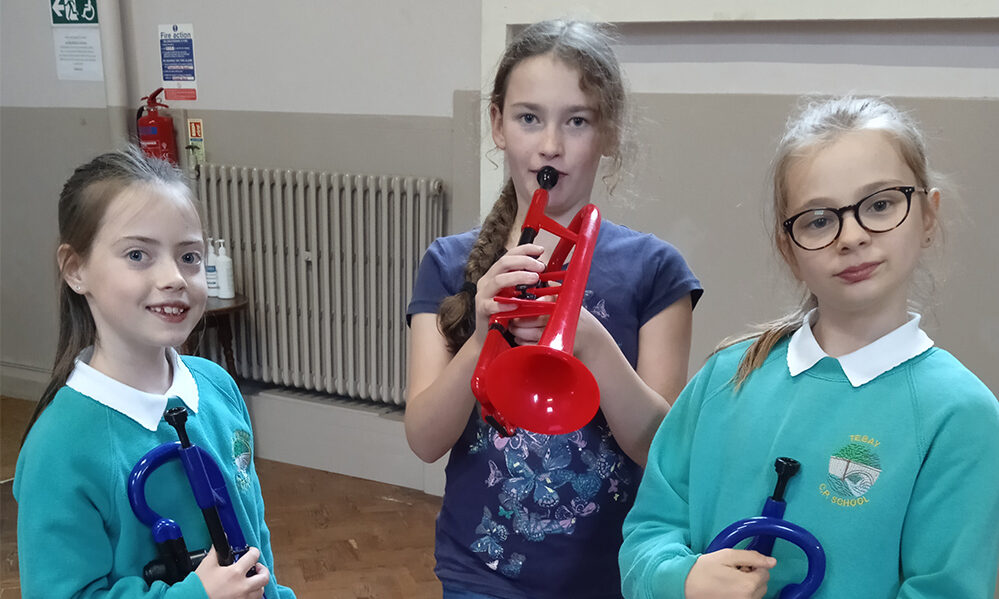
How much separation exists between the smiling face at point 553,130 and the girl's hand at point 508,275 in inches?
7.9

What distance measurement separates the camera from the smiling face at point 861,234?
3.26 ft

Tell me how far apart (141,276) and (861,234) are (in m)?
1.07

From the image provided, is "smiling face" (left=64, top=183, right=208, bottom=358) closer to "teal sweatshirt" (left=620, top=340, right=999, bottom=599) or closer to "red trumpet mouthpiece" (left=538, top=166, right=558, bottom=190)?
"red trumpet mouthpiece" (left=538, top=166, right=558, bottom=190)

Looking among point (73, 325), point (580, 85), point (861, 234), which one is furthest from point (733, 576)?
point (73, 325)

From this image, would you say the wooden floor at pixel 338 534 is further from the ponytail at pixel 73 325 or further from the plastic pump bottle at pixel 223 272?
the ponytail at pixel 73 325

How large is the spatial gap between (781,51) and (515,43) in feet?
5.49

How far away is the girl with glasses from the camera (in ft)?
3.02

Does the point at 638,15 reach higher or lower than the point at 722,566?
higher

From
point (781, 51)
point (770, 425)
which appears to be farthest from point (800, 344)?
point (781, 51)

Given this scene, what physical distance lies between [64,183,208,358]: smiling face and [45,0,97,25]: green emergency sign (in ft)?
11.2

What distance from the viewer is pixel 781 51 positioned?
8.87 ft

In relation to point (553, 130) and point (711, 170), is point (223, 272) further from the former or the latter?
point (553, 130)

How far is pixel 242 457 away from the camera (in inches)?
54.1

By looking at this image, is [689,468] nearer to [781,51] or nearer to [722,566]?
[722,566]
